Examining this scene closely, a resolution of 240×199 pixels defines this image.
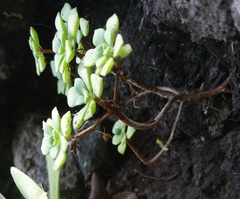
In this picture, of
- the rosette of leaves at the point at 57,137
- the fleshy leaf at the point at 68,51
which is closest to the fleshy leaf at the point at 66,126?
the rosette of leaves at the point at 57,137

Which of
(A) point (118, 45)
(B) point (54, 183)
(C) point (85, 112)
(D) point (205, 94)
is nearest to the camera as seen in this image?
(A) point (118, 45)

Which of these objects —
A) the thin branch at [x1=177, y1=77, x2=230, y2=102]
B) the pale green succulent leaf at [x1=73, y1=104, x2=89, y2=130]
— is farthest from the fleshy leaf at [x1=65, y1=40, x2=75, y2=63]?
the thin branch at [x1=177, y1=77, x2=230, y2=102]

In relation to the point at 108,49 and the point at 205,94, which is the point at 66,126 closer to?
the point at 108,49

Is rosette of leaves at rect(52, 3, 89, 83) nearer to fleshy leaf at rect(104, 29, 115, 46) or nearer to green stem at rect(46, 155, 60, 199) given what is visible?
fleshy leaf at rect(104, 29, 115, 46)

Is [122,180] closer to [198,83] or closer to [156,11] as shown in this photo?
[198,83]

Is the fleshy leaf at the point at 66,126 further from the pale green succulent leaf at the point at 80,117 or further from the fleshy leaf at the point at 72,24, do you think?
the fleshy leaf at the point at 72,24

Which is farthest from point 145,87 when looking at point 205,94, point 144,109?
point 144,109
